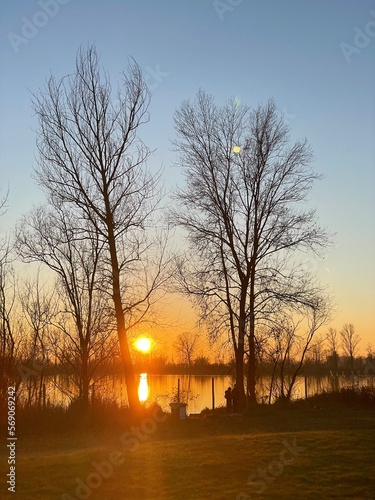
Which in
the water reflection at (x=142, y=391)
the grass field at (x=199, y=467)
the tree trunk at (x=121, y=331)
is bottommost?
the grass field at (x=199, y=467)

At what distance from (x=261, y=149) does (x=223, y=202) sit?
290cm

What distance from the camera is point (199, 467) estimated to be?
446 inches

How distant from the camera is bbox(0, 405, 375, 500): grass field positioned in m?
9.65

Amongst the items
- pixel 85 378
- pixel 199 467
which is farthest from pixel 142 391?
pixel 199 467

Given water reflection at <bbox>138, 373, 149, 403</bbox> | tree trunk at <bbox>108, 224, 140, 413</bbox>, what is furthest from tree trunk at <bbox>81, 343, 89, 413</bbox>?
tree trunk at <bbox>108, 224, 140, 413</bbox>

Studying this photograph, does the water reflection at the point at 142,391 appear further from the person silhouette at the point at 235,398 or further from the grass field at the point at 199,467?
the grass field at the point at 199,467

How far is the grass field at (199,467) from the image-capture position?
31.7ft

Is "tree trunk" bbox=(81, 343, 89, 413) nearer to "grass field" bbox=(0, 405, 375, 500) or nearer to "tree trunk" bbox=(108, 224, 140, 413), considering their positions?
"tree trunk" bbox=(108, 224, 140, 413)

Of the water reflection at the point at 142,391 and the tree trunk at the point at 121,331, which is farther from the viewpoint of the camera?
the water reflection at the point at 142,391

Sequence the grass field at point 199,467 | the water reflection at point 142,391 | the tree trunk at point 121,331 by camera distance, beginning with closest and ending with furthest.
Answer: the grass field at point 199,467
the tree trunk at point 121,331
the water reflection at point 142,391

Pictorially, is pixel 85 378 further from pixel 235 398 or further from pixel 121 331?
pixel 235 398

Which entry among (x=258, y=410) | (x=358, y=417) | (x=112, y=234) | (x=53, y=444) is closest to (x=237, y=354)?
(x=258, y=410)

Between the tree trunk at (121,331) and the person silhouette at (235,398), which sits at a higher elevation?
the tree trunk at (121,331)

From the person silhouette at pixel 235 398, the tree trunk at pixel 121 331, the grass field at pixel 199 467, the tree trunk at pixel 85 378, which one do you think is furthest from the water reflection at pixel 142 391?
the grass field at pixel 199 467
